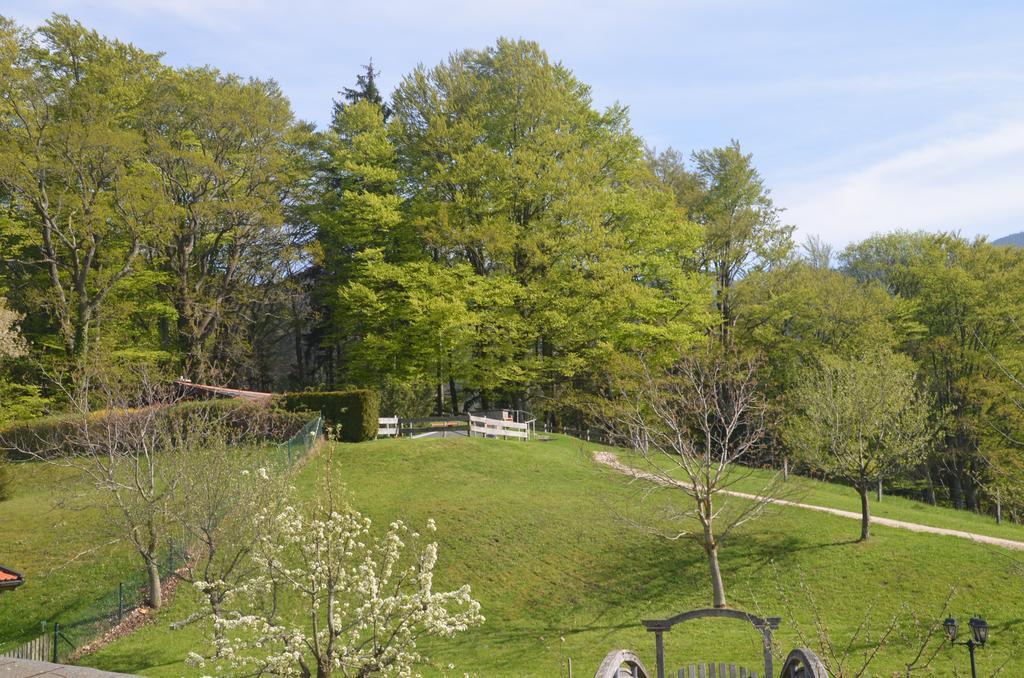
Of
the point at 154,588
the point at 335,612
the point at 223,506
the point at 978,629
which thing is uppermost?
the point at 223,506

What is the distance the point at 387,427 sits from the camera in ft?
110

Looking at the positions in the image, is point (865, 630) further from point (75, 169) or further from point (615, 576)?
point (75, 169)

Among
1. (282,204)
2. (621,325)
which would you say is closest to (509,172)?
(621,325)

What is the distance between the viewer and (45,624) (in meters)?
17.5

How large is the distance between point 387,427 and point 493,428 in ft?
15.2

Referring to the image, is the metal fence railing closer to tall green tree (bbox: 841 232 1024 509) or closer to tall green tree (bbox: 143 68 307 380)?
tall green tree (bbox: 143 68 307 380)

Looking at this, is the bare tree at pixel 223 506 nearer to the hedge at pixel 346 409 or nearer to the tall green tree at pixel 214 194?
the hedge at pixel 346 409

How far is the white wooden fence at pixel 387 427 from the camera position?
3319 cm

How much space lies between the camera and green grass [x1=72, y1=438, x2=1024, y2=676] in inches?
642

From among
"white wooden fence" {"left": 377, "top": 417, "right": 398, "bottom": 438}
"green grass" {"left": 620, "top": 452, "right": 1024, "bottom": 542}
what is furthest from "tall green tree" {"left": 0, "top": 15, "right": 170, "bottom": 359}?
"green grass" {"left": 620, "top": 452, "right": 1024, "bottom": 542}

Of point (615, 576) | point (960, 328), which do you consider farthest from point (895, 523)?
point (960, 328)

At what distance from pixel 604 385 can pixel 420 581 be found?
92.7ft

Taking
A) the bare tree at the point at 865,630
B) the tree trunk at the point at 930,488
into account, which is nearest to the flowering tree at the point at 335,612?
the bare tree at the point at 865,630

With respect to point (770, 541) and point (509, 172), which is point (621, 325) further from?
point (770, 541)
